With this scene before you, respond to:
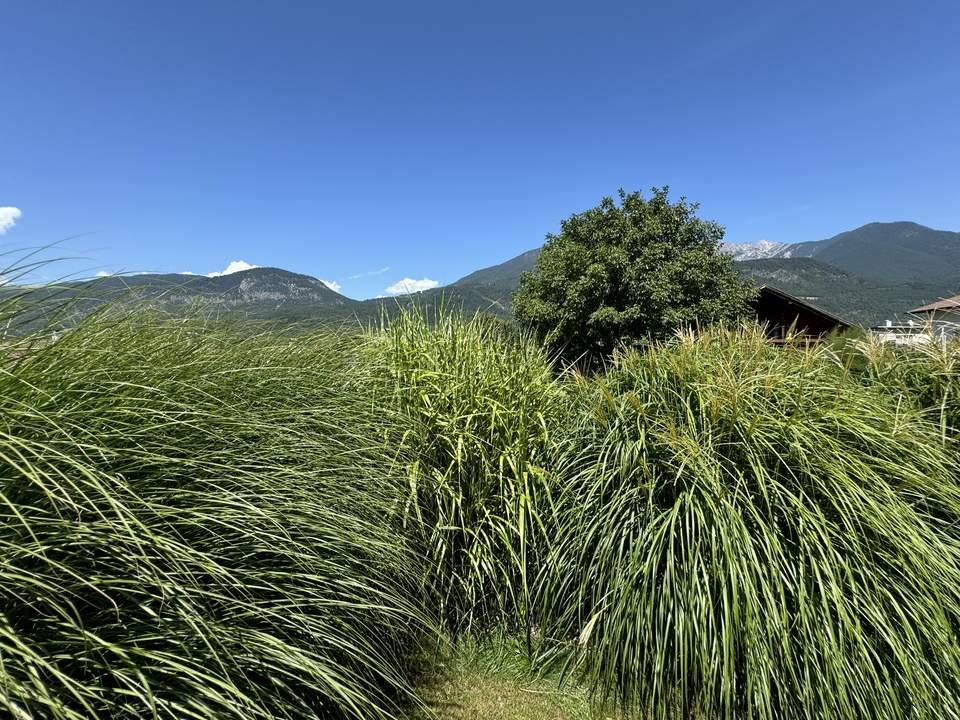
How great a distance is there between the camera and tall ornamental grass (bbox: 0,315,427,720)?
1.18m

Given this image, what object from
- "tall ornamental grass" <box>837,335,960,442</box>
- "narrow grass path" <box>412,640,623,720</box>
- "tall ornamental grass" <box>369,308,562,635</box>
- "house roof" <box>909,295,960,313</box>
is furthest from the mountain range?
"house roof" <box>909,295,960,313</box>

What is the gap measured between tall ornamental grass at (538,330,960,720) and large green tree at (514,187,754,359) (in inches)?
574

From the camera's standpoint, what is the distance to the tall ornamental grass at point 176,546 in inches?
46.3

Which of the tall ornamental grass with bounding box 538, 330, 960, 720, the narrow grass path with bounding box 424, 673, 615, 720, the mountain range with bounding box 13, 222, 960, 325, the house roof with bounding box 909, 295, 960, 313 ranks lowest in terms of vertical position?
the narrow grass path with bounding box 424, 673, 615, 720

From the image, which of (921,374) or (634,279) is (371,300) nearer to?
(634,279)

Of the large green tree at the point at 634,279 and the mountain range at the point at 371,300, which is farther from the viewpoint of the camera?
the large green tree at the point at 634,279

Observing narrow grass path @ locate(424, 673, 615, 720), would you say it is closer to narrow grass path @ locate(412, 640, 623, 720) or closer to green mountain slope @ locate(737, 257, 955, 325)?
narrow grass path @ locate(412, 640, 623, 720)

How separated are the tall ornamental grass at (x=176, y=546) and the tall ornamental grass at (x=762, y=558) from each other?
101 centimetres

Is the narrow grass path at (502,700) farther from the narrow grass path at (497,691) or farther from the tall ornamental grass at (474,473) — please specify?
the tall ornamental grass at (474,473)

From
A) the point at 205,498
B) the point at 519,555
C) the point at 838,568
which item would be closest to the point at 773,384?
the point at 838,568

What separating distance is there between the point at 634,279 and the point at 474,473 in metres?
16.7

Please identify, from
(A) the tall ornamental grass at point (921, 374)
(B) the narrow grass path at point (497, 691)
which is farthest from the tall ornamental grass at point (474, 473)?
(A) the tall ornamental grass at point (921, 374)

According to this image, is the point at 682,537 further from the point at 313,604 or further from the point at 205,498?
the point at 205,498

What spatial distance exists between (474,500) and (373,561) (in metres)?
0.99
